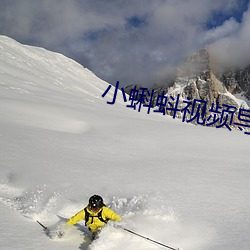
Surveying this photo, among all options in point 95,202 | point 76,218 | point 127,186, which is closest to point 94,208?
point 95,202

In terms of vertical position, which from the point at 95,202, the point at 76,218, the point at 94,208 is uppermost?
the point at 95,202

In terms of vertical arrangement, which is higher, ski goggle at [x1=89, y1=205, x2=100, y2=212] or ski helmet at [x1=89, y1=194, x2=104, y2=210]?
ski helmet at [x1=89, y1=194, x2=104, y2=210]

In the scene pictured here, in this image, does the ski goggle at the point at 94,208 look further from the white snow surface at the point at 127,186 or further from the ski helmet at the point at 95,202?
the white snow surface at the point at 127,186

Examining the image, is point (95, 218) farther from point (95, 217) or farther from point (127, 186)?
point (127, 186)

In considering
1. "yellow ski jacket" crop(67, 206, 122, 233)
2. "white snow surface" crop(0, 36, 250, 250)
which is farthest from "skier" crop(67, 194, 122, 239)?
"white snow surface" crop(0, 36, 250, 250)

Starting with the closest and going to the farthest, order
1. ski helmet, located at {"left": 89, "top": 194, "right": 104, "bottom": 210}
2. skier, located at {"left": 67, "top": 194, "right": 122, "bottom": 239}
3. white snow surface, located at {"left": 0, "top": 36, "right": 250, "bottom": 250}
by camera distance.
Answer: white snow surface, located at {"left": 0, "top": 36, "right": 250, "bottom": 250} → ski helmet, located at {"left": 89, "top": 194, "right": 104, "bottom": 210} → skier, located at {"left": 67, "top": 194, "right": 122, "bottom": 239}

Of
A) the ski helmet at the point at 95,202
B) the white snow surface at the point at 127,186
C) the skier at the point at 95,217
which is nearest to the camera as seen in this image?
the white snow surface at the point at 127,186

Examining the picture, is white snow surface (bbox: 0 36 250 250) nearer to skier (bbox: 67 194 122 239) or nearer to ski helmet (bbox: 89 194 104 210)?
skier (bbox: 67 194 122 239)

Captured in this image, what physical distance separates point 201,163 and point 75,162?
14.3ft

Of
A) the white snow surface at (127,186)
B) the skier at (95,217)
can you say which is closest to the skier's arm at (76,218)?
the skier at (95,217)

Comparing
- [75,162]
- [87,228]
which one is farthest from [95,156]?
[87,228]

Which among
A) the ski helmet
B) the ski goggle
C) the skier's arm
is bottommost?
the skier's arm

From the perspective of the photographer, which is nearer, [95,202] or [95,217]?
[95,202]

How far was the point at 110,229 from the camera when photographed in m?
5.39
